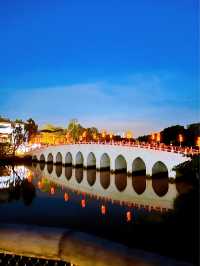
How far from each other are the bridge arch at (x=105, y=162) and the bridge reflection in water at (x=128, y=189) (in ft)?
17.1

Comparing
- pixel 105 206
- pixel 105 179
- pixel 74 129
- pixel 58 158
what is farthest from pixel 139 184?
pixel 74 129

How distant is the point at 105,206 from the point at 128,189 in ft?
30.0

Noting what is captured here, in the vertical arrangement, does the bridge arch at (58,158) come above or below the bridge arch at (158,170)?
above

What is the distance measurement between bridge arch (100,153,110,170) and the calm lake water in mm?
10789

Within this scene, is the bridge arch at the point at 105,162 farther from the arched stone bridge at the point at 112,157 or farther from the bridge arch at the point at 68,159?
the bridge arch at the point at 68,159

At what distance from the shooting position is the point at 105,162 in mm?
54812

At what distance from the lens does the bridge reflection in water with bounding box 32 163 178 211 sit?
28.3m

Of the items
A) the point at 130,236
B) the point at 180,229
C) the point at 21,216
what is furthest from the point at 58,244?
the point at 21,216

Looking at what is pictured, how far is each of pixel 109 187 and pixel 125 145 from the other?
10752 millimetres

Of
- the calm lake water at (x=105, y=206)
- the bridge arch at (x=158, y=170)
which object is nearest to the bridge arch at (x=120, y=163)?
the calm lake water at (x=105, y=206)

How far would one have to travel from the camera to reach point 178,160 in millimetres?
38125

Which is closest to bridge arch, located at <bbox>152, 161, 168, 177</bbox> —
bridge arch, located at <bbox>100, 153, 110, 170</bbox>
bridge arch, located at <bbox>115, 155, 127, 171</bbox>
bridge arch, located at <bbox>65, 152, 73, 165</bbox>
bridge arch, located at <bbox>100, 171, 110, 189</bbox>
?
bridge arch, located at <bbox>100, 171, 110, 189</bbox>

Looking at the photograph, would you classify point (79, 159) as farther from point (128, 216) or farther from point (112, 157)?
point (128, 216)

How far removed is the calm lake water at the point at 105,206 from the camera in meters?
19.0
